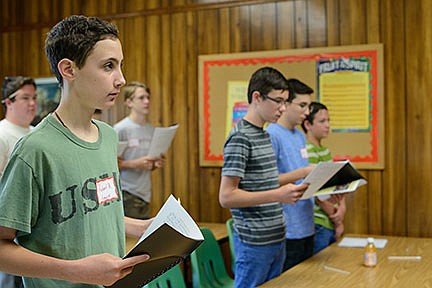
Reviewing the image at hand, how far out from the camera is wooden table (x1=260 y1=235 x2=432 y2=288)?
2.57 meters

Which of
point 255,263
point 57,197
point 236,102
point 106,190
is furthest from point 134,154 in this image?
point 57,197

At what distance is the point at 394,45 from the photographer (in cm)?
414

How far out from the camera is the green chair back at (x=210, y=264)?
331 centimetres

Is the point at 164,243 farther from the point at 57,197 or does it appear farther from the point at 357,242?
the point at 357,242

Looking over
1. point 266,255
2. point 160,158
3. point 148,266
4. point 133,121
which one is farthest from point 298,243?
point 148,266

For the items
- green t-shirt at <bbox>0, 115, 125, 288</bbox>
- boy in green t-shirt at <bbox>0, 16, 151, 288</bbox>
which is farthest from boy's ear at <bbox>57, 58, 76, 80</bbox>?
green t-shirt at <bbox>0, 115, 125, 288</bbox>

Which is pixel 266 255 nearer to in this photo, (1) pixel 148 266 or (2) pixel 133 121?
(1) pixel 148 266

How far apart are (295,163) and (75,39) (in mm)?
2097

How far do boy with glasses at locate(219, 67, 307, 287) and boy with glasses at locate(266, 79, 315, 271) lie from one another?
42 centimetres

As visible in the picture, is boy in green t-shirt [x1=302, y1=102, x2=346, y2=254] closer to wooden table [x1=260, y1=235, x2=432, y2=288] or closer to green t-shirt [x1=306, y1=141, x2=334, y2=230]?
green t-shirt [x1=306, y1=141, x2=334, y2=230]

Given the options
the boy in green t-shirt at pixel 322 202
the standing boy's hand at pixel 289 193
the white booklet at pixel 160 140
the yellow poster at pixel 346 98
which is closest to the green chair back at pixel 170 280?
the standing boy's hand at pixel 289 193

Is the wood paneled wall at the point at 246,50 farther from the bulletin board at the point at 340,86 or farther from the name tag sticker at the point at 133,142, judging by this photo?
the name tag sticker at the point at 133,142

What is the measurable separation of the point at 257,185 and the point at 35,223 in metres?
1.54

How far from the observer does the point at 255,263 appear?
274 cm
